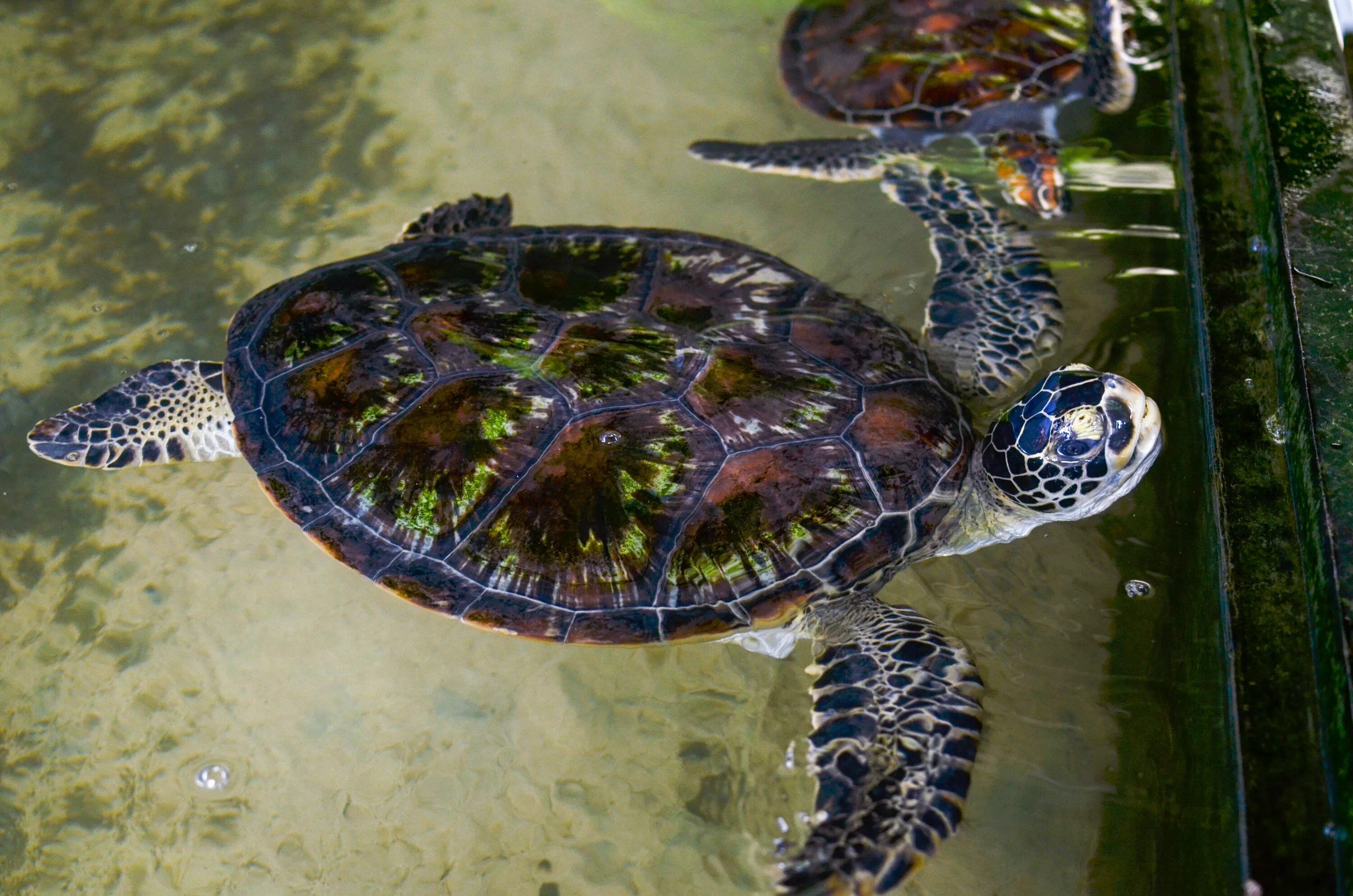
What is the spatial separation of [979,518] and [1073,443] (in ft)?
1.14

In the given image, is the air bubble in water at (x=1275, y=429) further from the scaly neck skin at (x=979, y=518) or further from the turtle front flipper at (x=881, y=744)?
the turtle front flipper at (x=881, y=744)

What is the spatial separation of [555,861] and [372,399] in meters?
1.30

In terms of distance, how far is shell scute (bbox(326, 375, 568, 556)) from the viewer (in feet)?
7.50

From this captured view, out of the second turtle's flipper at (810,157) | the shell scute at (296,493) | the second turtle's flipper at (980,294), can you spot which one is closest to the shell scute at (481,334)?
the shell scute at (296,493)

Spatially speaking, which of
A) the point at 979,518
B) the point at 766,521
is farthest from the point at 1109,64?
the point at 766,521

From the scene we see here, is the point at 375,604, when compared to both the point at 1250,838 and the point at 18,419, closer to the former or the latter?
the point at 18,419

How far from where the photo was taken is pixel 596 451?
225 centimetres

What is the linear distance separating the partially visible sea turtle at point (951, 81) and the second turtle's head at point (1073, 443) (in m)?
1.44

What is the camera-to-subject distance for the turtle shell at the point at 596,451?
222 cm

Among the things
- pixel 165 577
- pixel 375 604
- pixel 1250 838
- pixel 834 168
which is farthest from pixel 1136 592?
pixel 165 577

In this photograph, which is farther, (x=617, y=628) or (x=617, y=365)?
(x=617, y=365)

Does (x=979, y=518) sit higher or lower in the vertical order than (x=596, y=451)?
lower

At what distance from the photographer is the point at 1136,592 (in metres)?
2.49

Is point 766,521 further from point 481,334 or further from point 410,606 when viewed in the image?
point 410,606
